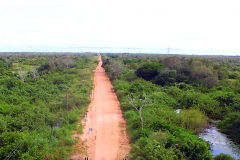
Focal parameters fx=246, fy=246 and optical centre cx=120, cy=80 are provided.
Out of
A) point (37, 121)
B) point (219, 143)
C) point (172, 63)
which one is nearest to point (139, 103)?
point (219, 143)

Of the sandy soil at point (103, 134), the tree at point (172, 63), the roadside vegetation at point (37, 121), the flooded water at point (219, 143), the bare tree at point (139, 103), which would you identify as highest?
the tree at point (172, 63)

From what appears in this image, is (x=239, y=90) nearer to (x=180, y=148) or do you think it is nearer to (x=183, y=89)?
(x=183, y=89)

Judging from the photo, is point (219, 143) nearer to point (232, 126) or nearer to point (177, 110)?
point (232, 126)

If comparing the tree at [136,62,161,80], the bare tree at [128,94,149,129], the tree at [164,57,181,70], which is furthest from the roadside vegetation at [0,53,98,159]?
the tree at [164,57,181,70]

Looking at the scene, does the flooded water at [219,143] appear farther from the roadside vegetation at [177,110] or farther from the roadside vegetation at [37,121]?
the roadside vegetation at [37,121]

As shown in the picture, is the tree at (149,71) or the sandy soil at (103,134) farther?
the tree at (149,71)

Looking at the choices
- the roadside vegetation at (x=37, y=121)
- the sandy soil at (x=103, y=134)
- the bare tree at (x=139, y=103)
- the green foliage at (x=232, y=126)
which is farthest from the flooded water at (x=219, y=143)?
the roadside vegetation at (x=37, y=121)
